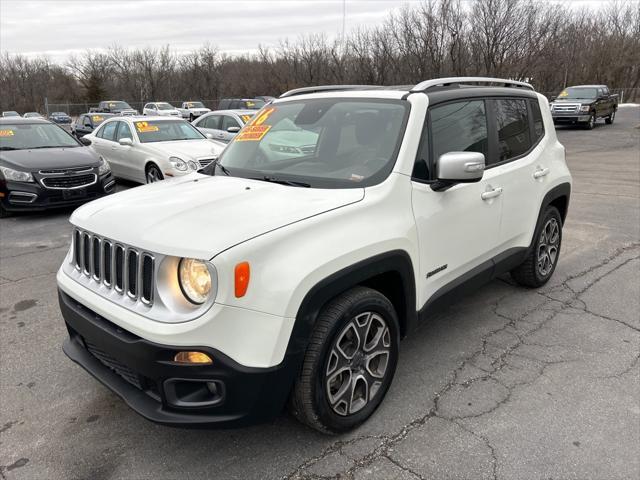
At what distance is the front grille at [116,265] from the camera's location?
7.55 ft

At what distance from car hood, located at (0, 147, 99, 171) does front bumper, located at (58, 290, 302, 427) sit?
6.68 metres

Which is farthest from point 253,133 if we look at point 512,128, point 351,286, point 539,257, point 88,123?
point 88,123

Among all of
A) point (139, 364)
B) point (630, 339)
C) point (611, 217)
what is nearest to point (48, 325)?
point (139, 364)

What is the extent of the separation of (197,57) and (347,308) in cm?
6160

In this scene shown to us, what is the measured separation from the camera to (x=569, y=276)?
513 cm

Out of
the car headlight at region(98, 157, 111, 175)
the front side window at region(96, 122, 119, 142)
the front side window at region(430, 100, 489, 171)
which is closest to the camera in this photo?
the front side window at region(430, 100, 489, 171)

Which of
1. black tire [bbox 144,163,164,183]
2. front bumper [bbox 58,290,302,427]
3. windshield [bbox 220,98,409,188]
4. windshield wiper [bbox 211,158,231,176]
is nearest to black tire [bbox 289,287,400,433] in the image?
front bumper [bbox 58,290,302,427]

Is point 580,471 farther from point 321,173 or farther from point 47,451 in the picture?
point 47,451

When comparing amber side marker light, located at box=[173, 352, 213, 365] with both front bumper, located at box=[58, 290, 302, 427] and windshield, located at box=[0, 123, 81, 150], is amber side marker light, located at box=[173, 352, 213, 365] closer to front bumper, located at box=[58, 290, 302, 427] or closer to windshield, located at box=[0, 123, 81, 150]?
front bumper, located at box=[58, 290, 302, 427]

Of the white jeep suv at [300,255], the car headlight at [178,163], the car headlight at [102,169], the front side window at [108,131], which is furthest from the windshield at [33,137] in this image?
the white jeep suv at [300,255]

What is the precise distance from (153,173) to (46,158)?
1.91 metres

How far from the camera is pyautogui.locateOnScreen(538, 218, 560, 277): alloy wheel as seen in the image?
4.61 m

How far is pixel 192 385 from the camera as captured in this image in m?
2.25

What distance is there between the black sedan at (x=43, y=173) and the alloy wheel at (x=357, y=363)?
22.7 feet
